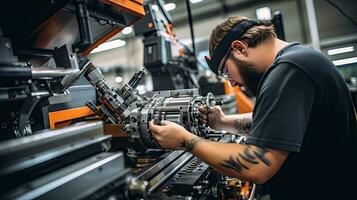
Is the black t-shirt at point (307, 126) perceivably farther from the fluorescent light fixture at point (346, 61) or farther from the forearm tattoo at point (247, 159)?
the fluorescent light fixture at point (346, 61)

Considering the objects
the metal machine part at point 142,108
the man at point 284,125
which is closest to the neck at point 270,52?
the man at point 284,125

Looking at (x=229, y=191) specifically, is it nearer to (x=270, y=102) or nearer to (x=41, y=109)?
(x=270, y=102)

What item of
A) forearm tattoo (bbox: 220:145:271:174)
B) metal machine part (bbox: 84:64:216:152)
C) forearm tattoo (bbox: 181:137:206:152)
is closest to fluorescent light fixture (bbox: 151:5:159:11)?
metal machine part (bbox: 84:64:216:152)

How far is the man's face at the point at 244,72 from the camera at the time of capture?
1.09 m

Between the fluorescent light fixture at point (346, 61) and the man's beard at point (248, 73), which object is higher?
the fluorescent light fixture at point (346, 61)

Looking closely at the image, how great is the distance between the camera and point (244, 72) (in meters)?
1.11

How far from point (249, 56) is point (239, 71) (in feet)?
0.26

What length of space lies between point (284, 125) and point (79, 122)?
0.85 metres

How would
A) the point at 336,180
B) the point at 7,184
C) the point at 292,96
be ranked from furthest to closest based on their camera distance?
the point at 336,180
the point at 292,96
the point at 7,184

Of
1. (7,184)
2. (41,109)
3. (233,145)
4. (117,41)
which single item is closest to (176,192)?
(233,145)

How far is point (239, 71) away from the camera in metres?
1.12

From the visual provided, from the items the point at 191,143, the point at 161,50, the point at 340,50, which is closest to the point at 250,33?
the point at 191,143

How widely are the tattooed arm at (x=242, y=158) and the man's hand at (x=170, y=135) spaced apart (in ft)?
0.13

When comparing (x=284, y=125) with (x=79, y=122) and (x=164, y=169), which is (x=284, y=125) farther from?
(x=79, y=122)
